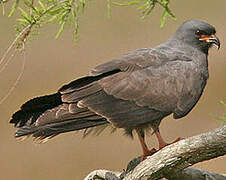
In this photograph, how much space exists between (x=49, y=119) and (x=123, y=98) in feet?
1.87

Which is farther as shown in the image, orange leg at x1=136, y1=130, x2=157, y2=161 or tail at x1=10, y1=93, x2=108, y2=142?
orange leg at x1=136, y1=130, x2=157, y2=161

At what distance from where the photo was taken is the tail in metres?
5.14

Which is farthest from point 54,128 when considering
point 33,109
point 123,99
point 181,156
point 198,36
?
point 198,36

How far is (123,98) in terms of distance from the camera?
5.36m

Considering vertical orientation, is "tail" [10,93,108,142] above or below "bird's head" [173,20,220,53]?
below

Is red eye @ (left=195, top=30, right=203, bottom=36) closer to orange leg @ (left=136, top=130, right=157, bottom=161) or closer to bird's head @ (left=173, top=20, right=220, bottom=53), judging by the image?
bird's head @ (left=173, top=20, right=220, bottom=53)

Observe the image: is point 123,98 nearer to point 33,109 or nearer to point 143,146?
point 143,146

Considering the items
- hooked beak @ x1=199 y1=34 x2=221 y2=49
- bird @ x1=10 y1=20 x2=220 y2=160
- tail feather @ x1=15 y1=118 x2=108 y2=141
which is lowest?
tail feather @ x1=15 y1=118 x2=108 y2=141

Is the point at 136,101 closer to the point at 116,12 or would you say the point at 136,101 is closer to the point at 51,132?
the point at 51,132

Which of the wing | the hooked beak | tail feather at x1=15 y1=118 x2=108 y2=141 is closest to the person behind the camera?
tail feather at x1=15 y1=118 x2=108 y2=141

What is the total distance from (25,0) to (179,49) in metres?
1.90

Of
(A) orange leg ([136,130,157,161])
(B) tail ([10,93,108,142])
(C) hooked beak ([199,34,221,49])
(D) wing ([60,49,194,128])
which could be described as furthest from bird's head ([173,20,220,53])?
(B) tail ([10,93,108,142])

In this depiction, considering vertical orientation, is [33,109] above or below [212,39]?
below

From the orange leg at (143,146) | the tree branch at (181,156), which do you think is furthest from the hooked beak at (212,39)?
the tree branch at (181,156)
